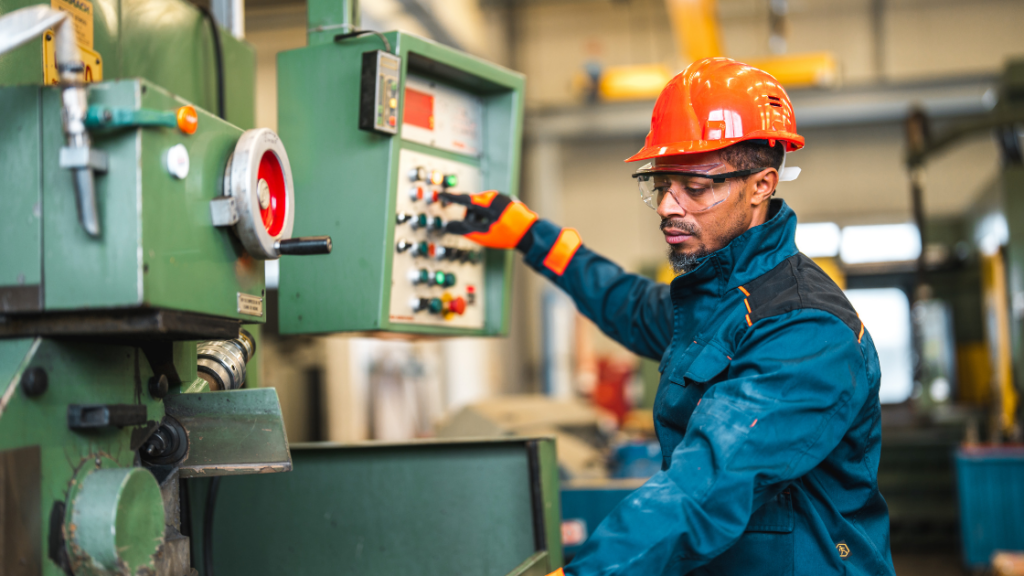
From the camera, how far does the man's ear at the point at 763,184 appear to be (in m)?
1.39

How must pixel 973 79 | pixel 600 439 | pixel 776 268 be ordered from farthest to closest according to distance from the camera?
pixel 973 79
pixel 600 439
pixel 776 268

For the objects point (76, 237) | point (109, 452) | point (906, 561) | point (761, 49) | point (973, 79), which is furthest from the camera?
point (761, 49)

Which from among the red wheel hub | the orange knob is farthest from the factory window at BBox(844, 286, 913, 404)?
the orange knob

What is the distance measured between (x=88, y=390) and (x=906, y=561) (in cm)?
482

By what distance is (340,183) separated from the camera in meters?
1.63

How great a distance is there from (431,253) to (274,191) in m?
0.61

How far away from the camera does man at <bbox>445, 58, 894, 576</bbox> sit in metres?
1.06

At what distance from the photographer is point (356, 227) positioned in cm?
162

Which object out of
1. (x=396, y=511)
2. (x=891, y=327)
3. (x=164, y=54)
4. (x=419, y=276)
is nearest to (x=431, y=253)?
(x=419, y=276)

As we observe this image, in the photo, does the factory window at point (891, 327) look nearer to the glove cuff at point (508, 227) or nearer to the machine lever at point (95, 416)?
the glove cuff at point (508, 227)

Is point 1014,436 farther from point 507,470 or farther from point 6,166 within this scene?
point 6,166

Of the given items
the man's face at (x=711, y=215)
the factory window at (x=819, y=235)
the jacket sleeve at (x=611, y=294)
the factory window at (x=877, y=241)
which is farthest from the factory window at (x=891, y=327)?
the man's face at (x=711, y=215)

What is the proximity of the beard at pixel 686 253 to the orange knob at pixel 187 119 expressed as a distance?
72 cm

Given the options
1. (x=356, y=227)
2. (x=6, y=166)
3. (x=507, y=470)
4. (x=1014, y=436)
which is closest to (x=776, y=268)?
(x=507, y=470)
